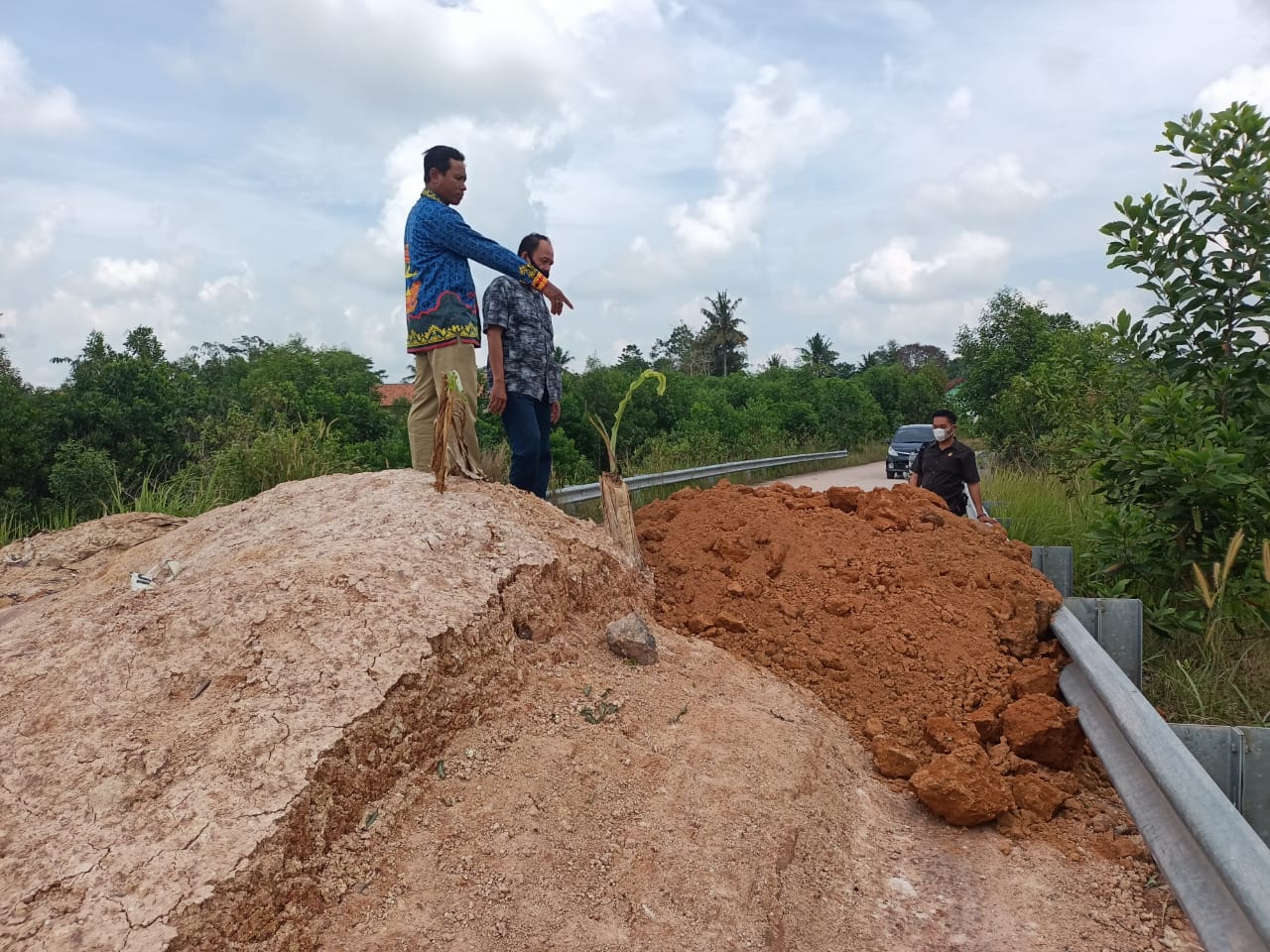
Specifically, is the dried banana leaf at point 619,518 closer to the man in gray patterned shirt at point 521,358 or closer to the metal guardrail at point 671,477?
the man in gray patterned shirt at point 521,358

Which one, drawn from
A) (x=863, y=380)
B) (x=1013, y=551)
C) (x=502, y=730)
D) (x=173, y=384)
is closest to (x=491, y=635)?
(x=502, y=730)

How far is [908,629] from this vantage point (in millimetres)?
3973

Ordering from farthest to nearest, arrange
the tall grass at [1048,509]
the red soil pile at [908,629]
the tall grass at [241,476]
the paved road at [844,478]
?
1. the paved road at [844,478]
2. the tall grass at [1048,509]
3. the tall grass at [241,476]
4. the red soil pile at [908,629]

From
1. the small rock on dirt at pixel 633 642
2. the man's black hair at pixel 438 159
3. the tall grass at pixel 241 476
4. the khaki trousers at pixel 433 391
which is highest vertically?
the man's black hair at pixel 438 159

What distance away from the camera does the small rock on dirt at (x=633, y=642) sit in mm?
3479

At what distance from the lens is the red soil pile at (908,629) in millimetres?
3293

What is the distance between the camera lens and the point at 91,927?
6.28 feet

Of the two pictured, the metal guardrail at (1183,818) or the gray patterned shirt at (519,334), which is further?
the gray patterned shirt at (519,334)

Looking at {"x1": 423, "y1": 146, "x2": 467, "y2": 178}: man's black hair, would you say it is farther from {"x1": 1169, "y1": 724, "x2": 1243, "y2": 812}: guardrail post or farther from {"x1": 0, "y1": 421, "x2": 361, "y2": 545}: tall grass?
{"x1": 1169, "y1": 724, "x2": 1243, "y2": 812}: guardrail post

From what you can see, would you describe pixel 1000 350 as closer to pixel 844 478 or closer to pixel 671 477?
pixel 844 478

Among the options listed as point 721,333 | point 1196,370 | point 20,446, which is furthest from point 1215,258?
point 721,333

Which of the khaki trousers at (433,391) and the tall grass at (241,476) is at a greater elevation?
the khaki trousers at (433,391)

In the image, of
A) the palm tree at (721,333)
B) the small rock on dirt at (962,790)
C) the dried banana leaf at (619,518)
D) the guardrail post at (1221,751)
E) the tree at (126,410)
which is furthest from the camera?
the palm tree at (721,333)

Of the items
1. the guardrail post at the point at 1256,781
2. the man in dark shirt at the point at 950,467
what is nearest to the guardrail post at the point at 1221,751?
the guardrail post at the point at 1256,781
